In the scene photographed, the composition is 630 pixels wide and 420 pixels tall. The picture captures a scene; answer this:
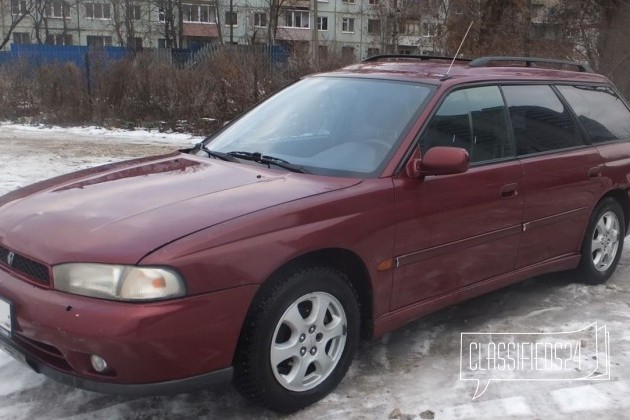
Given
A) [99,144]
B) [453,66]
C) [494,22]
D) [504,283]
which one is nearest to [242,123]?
[453,66]

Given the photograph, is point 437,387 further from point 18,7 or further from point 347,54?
point 18,7

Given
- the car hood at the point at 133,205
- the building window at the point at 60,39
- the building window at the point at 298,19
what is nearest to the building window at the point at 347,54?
the car hood at the point at 133,205

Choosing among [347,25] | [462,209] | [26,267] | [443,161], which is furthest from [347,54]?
[347,25]

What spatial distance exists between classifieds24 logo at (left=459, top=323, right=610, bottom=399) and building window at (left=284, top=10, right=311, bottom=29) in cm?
6396

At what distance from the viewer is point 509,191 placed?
4105 mm

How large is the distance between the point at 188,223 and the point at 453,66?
2326 millimetres

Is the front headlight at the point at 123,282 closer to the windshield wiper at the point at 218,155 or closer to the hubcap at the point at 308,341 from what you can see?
the hubcap at the point at 308,341

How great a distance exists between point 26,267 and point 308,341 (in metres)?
1.32

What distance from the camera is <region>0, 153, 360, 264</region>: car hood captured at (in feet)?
9.11

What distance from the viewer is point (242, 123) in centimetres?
445

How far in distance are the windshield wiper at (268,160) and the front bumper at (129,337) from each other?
935 millimetres

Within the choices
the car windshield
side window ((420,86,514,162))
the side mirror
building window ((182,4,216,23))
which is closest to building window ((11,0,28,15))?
building window ((182,4,216,23))

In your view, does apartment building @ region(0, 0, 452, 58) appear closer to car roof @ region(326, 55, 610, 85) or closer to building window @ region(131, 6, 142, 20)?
building window @ region(131, 6, 142, 20)

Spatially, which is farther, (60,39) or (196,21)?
(196,21)
